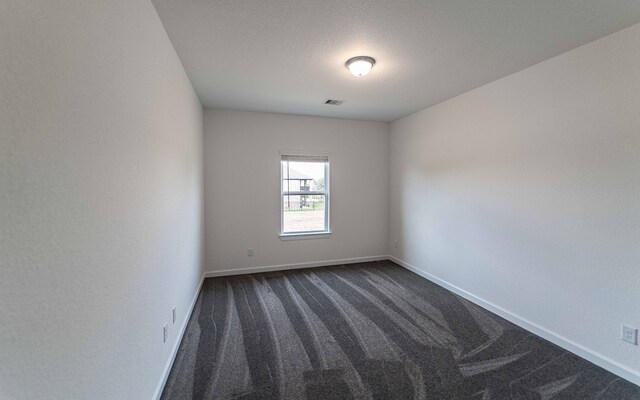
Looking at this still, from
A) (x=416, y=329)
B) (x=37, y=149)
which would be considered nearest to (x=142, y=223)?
(x=37, y=149)

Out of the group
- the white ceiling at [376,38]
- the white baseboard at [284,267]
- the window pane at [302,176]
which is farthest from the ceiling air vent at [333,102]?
the white baseboard at [284,267]

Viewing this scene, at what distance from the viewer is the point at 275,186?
4.40 metres

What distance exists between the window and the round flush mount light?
2147 millimetres

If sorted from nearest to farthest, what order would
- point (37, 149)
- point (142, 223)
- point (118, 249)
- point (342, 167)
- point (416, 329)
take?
point (37, 149) < point (118, 249) < point (142, 223) < point (416, 329) < point (342, 167)

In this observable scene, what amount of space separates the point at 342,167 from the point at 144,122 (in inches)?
137

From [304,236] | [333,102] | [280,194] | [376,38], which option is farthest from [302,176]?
[376,38]

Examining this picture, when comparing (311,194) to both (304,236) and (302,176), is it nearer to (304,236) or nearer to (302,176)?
(302,176)

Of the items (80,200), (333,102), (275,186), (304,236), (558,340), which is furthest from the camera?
(304,236)

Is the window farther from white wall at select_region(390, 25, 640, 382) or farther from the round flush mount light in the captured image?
the round flush mount light

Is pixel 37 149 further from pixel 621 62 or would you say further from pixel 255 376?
pixel 621 62

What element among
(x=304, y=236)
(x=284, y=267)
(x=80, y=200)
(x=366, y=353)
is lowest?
(x=366, y=353)

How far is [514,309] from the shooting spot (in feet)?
9.21

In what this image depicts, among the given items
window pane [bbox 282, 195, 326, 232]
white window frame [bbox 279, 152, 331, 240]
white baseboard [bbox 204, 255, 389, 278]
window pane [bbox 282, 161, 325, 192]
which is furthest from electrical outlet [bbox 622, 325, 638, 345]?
window pane [bbox 282, 161, 325, 192]

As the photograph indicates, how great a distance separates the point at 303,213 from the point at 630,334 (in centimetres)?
379
